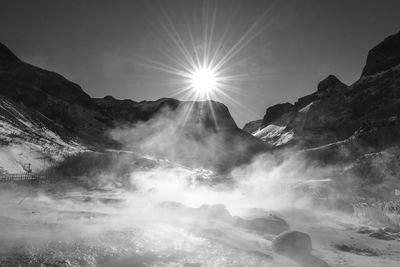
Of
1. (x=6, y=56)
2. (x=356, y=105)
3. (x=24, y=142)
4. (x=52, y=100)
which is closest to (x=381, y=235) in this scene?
(x=24, y=142)

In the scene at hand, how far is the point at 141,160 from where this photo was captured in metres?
63.9

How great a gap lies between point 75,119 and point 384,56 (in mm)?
119670

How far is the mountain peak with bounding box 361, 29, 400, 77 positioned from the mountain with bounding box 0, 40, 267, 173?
174 ft

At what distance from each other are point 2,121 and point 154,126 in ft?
247

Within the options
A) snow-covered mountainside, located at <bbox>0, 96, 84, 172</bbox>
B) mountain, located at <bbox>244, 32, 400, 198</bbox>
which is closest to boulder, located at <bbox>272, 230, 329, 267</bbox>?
mountain, located at <bbox>244, 32, 400, 198</bbox>

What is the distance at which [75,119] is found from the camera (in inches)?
3935

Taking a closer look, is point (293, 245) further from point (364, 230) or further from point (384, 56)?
point (384, 56)

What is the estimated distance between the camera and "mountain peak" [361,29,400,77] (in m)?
124

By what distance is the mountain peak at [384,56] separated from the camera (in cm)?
12381

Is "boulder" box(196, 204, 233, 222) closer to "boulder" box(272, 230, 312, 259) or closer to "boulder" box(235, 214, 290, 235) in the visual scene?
"boulder" box(235, 214, 290, 235)

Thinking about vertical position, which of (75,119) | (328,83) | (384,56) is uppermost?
(384,56)

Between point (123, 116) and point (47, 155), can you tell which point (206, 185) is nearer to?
point (47, 155)

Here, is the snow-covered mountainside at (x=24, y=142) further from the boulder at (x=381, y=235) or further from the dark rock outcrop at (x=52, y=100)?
the boulder at (x=381, y=235)

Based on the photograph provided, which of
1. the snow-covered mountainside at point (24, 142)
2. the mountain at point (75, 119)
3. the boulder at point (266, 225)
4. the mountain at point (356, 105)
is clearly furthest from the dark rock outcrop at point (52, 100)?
the boulder at point (266, 225)
